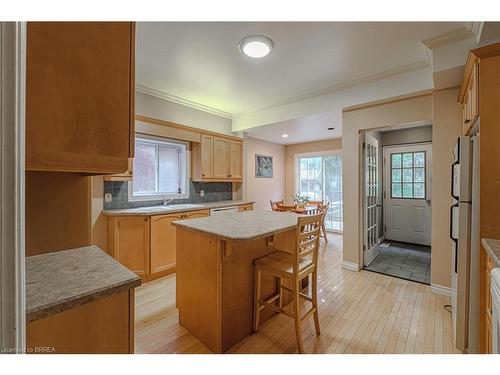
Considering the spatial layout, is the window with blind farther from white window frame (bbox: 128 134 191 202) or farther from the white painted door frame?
A: the white painted door frame

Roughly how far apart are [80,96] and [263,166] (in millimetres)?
4871

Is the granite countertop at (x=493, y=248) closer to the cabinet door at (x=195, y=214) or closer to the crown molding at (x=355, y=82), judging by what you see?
the crown molding at (x=355, y=82)

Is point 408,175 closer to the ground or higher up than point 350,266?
higher up

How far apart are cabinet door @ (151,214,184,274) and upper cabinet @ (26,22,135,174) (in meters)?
2.24

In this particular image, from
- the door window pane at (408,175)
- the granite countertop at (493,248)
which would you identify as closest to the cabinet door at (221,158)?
the door window pane at (408,175)

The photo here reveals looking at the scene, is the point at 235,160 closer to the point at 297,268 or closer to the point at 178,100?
the point at 178,100

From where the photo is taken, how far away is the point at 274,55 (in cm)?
234

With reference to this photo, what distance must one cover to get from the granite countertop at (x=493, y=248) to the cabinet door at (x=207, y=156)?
339 centimetres

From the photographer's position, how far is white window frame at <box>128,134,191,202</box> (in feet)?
11.0

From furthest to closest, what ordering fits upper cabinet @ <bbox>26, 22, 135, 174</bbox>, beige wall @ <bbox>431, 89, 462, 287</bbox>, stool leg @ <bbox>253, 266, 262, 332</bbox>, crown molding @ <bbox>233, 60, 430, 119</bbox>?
crown molding @ <bbox>233, 60, 430, 119</bbox>, beige wall @ <bbox>431, 89, 462, 287</bbox>, stool leg @ <bbox>253, 266, 262, 332</bbox>, upper cabinet @ <bbox>26, 22, 135, 174</bbox>

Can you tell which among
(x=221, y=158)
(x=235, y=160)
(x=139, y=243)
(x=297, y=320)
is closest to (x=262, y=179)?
(x=235, y=160)

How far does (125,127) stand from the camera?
0.85 meters

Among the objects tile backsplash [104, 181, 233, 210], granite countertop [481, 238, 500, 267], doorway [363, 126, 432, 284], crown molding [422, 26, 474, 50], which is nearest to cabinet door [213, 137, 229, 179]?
tile backsplash [104, 181, 233, 210]
